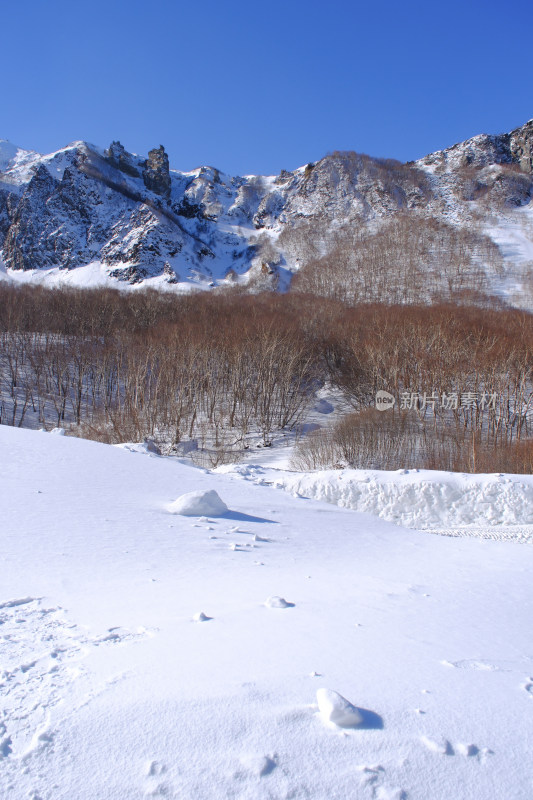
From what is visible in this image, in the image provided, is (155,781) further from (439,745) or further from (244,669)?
(439,745)

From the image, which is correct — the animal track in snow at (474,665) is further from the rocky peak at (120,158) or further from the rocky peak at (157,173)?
the rocky peak at (120,158)

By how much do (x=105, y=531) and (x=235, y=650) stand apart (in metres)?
2.66

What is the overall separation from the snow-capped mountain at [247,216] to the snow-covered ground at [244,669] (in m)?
64.4

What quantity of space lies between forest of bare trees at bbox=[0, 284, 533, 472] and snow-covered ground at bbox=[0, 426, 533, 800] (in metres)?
14.0

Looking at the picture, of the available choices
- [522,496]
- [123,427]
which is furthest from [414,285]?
[522,496]

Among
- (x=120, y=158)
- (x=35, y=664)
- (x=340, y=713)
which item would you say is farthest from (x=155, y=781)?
(x=120, y=158)

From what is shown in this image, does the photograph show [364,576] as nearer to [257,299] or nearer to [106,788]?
[106,788]

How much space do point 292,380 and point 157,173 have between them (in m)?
82.9

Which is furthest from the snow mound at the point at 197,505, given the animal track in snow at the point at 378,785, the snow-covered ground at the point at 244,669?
the animal track in snow at the point at 378,785

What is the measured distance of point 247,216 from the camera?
98438 millimetres

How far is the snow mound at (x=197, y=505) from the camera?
5.89 metres

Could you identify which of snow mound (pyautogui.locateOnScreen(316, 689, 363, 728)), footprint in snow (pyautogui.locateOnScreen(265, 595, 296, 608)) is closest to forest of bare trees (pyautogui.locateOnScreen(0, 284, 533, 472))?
footprint in snow (pyautogui.locateOnScreen(265, 595, 296, 608))

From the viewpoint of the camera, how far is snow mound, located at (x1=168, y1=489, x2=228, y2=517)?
19.3ft

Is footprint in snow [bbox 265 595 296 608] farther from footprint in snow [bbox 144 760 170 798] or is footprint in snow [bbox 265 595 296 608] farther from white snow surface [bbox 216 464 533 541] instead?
white snow surface [bbox 216 464 533 541]
